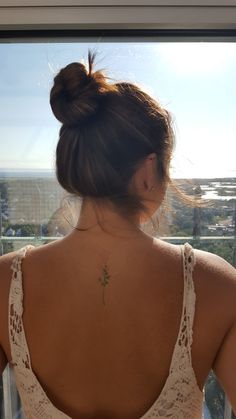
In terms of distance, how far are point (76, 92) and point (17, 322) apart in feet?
1.29

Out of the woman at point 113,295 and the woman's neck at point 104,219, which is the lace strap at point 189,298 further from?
the woman's neck at point 104,219

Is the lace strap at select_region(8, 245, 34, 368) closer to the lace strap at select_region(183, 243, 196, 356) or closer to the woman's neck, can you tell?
the woman's neck

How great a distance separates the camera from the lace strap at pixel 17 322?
2.11 feet

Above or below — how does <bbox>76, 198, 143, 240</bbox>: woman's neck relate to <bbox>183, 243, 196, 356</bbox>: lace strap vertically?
above

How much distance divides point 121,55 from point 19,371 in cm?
83

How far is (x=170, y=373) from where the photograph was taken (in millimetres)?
614

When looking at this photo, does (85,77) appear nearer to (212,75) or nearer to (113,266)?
(113,266)

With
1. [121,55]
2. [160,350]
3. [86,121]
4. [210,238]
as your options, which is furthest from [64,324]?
Result: [121,55]

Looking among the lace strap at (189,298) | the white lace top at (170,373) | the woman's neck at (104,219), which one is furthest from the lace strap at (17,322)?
the lace strap at (189,298)

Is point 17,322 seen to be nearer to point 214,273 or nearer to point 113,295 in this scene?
point 113,295

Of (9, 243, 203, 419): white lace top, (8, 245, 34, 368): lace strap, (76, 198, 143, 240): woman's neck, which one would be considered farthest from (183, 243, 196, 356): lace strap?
(8, 245, 34, 368): lace strap

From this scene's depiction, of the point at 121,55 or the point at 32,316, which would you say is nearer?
the point at 32,316

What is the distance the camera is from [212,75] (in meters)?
1.07

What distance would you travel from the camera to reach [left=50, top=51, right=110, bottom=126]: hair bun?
600 mm
